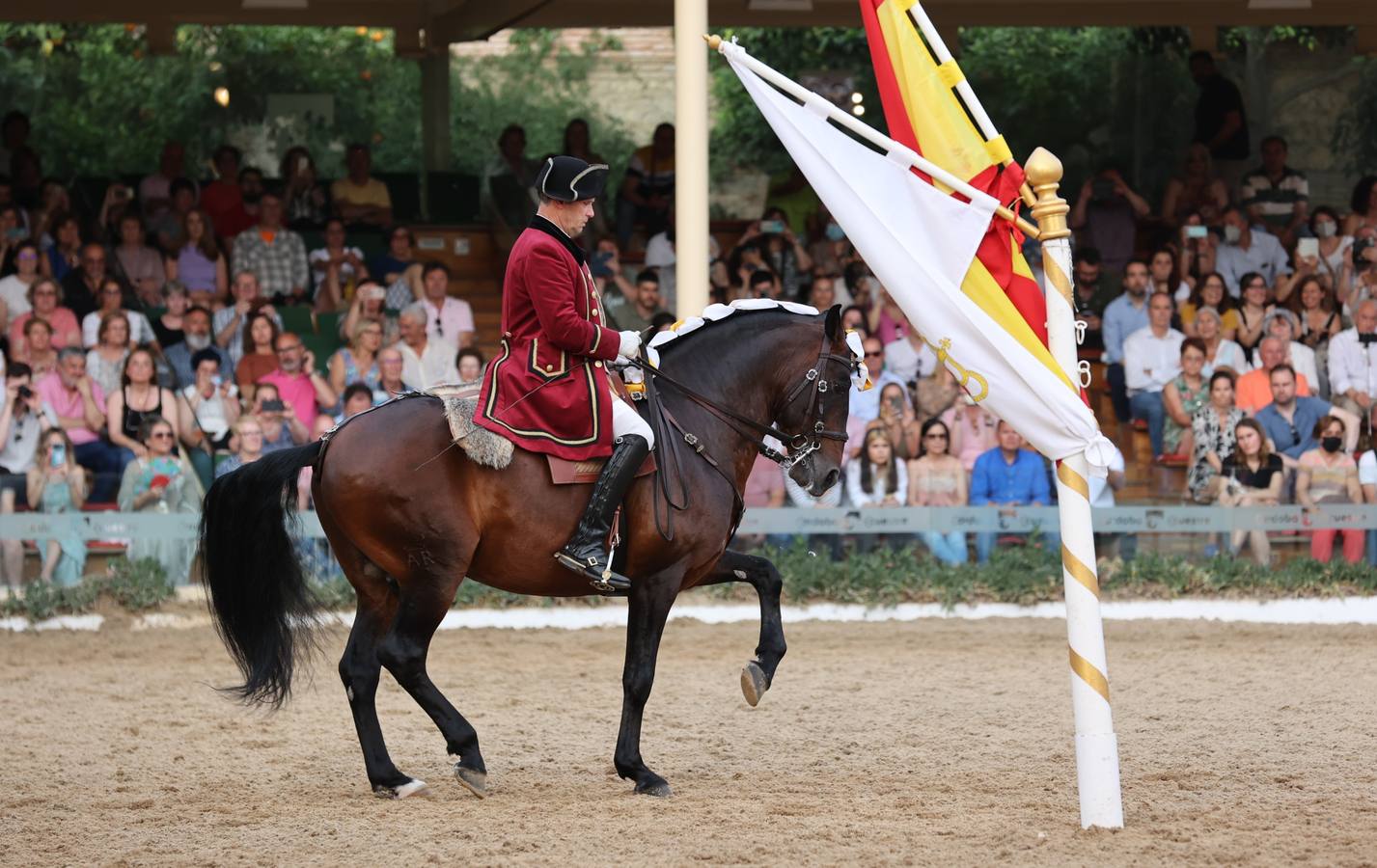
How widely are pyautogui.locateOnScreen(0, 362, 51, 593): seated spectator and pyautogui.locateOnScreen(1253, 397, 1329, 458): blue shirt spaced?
26.7 ft

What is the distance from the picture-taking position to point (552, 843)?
19.3 ft

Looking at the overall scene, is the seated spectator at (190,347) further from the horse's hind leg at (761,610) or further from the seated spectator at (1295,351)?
the seated spectator at (1295,351)

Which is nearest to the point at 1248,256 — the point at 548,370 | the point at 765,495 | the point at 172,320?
the point at 765,495

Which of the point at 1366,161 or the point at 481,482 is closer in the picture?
the point at 481,482

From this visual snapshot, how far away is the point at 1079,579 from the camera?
596cm

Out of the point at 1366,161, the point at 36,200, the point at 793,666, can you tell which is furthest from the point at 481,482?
the point at 1366,161

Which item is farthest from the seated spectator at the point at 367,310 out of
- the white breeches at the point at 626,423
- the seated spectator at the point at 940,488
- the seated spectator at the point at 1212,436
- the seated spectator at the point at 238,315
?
the white breeches at the point at 626,423

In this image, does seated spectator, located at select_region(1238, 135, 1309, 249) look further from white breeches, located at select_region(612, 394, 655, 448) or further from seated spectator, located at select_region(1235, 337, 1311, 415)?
white breeches, located at select_region(612, 394, 655, 448)

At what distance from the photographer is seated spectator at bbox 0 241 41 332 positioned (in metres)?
13.1

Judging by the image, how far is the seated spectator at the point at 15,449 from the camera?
10898 mm

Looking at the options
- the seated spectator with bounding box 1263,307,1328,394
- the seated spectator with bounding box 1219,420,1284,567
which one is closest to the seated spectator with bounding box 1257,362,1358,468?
the seated spectator with bounding box 1219,420,1284,567

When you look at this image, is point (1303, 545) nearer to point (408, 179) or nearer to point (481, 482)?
point (481, 482)

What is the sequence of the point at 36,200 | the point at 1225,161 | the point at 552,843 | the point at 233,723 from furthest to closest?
the point at 1225,161
the point at 36,200
the point at 233,723
the point at 552,843

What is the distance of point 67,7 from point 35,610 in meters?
7.04
